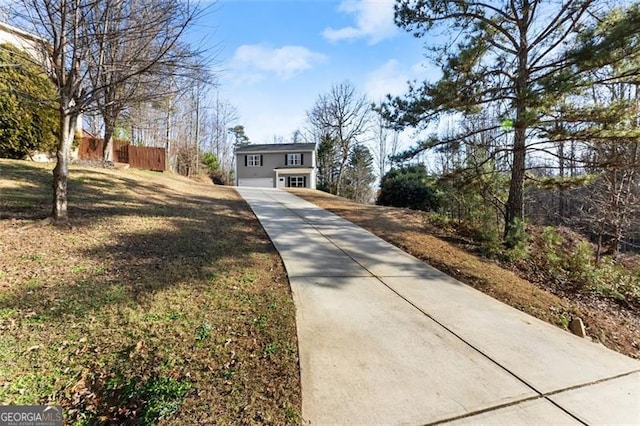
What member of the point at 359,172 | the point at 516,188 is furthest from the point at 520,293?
the point at 359,172

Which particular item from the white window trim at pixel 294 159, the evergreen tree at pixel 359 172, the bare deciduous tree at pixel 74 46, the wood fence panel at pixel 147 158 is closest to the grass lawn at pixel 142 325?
the bare deciduous tree at pixel 74 46

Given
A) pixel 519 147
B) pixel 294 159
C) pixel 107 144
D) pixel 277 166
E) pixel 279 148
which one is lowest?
pixel 519 147

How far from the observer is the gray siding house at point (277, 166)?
30.1m

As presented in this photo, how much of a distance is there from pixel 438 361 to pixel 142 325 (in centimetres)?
278

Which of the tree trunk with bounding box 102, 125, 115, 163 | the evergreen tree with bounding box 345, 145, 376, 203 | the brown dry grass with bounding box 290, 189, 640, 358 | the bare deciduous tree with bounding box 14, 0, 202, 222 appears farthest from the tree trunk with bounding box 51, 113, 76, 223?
the evergreen tree with bounding box 345, 145, 376, 203

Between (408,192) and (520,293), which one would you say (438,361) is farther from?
(408,192)

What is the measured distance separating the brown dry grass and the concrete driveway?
17.5 inches

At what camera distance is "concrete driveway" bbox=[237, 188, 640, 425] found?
2127mm

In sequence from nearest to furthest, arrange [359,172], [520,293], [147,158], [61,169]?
1. [520,293]
2. [61,169]
3. [147,158]
4. [359,172]

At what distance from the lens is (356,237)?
709cm

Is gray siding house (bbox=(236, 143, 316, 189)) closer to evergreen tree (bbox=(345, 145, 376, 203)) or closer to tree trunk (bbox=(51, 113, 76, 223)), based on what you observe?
evergreen tree (bbox=(345, 145, 376, 203))

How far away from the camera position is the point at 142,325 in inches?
117

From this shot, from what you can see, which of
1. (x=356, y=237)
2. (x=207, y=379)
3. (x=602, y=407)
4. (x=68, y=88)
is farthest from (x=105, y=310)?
(x=356, y=237)

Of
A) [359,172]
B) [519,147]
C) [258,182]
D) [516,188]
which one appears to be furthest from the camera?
[359,172]
